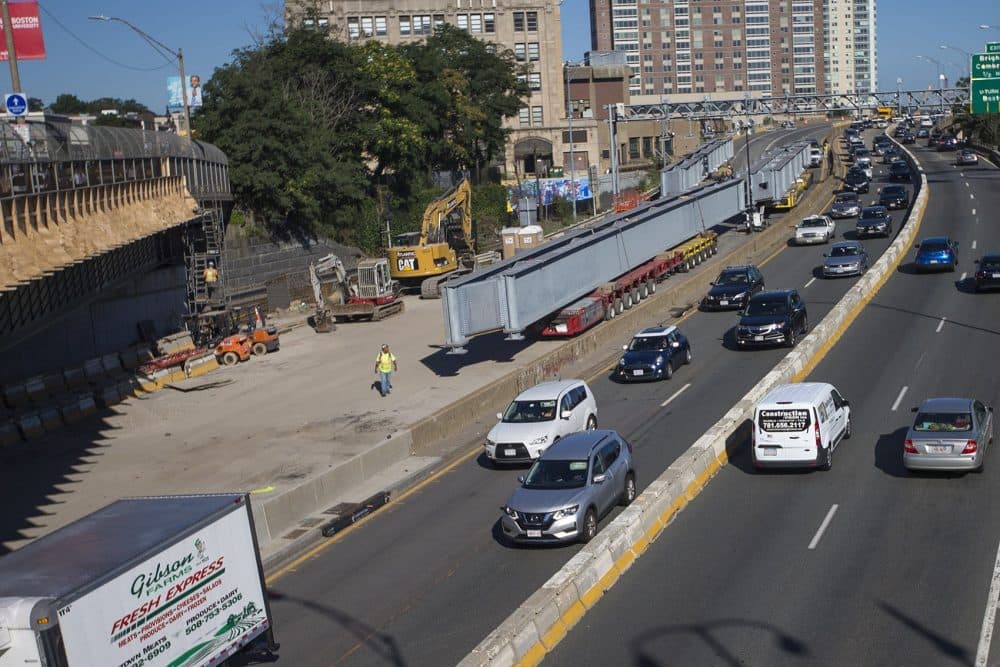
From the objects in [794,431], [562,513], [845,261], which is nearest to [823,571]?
[562,513]

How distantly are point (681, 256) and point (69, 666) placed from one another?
46.1 m

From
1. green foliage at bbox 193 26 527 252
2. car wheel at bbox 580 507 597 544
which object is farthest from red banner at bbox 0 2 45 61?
green foliage at bbox 193 26 527 252

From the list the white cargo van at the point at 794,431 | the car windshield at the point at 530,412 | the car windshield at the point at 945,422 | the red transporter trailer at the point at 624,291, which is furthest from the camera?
the red transporter trailer at the point at 624,291

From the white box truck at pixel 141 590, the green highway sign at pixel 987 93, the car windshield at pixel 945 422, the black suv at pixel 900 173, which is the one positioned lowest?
the car windshield at pixel 945 422

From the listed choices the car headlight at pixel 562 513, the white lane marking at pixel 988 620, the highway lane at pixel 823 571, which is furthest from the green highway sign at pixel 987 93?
the car headlight at pixel 562 513

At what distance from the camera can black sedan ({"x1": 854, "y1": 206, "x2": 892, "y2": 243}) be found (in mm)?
57500

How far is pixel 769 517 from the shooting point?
20156 mm

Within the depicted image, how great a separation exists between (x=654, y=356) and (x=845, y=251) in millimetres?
19021

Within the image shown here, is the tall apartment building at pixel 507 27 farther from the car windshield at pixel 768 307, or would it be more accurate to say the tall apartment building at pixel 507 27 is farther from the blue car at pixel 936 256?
the car windshield at pixel 768 307

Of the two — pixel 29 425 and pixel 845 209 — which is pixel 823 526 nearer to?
pixel 29 425

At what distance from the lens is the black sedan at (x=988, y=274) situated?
136 feet

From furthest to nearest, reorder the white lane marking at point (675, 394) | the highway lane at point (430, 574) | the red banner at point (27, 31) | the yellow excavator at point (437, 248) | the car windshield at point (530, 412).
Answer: the yellow excavator at point (437, 248) < the white lane marking at point (675, 394) < the car windshield at point (530, 412) < the red banner at point (27, 31) < the highway lane at point (430, 574)

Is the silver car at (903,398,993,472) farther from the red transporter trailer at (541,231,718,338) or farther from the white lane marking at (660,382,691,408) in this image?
the red transporter trailer at (541,231,718,338)

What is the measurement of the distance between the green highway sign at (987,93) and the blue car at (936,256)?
19.9 m
